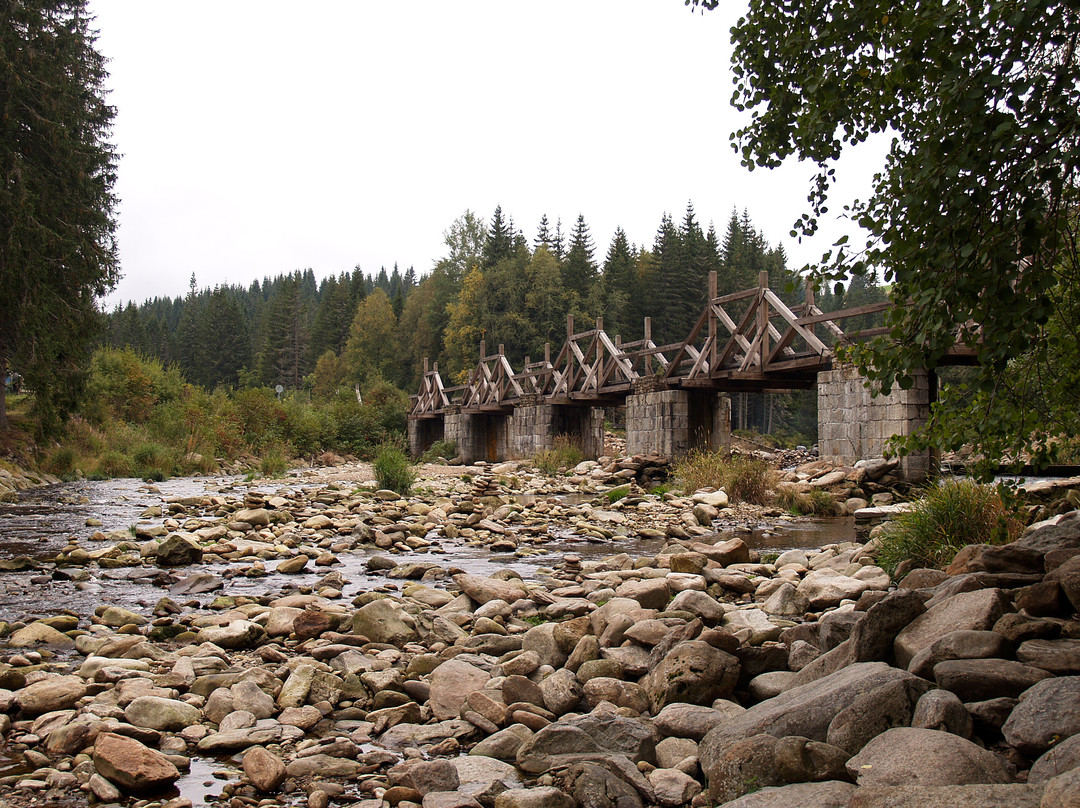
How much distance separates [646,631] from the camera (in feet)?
13.1

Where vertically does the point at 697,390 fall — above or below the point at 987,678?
above

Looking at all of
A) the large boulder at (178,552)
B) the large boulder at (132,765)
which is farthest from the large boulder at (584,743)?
the large boulder at (178,552)

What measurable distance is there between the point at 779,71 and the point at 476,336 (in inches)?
1718

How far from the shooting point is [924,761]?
223 centimetres

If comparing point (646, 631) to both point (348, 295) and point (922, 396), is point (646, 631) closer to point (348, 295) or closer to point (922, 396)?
point (922, 396)

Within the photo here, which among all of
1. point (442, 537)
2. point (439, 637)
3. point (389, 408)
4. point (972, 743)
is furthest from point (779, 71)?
point (389, 408)

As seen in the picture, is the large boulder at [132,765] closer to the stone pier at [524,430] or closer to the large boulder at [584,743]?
the large boulder at [584,743]

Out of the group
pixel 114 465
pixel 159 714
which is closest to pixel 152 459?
pixel 114 465

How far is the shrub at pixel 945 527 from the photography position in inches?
205

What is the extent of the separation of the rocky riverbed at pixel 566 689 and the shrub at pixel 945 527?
443 mm

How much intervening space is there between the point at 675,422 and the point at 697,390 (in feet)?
3.42

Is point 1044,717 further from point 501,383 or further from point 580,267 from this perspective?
point 580,267

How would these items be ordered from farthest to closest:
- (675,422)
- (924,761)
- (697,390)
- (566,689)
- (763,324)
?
(697,390) → (675,422) → (763,324) → (566,689) → (924,761)

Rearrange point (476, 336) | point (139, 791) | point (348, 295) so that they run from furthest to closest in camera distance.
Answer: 1. point (348, 295)
2. point (476, 336)
3. point (139, 791)
